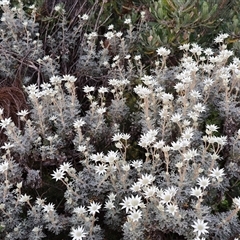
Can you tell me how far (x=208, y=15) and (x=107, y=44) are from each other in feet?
2.85

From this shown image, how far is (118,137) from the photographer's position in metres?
2.23

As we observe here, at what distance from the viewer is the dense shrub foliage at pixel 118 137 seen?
2.02m

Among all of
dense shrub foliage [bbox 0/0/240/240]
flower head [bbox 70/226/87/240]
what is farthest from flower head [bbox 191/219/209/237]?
flower head [bbox 70/226/87/240]

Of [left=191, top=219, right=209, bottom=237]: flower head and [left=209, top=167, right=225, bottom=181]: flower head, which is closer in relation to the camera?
[left=191, top=219, right=209, bottom=237]: flower head

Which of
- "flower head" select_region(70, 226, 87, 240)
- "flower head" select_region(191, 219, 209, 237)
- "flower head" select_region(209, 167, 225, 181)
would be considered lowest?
"flower head" select_region(70, 226, 87, 240)

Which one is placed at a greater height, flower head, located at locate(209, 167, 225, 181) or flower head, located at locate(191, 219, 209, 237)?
flower head, located at locate(209, 167, 225, 181)

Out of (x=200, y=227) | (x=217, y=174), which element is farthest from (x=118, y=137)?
(x=200, y=227)

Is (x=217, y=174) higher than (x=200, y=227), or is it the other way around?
(x=217, y=174)

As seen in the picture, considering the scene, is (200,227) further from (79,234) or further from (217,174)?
(79,234)

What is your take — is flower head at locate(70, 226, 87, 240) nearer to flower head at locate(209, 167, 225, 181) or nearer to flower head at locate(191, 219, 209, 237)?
flower head at locate(191, 219, 209, 237)

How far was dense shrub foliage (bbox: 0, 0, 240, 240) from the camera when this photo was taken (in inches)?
79.4

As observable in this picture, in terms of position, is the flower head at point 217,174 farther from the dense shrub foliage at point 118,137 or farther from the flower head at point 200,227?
the flower head at point 200,227

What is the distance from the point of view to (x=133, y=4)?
11.6ft

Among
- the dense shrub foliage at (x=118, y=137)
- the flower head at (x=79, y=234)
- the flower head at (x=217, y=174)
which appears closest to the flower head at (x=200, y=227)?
the dense shrub foliage at (x=118, y=137)
